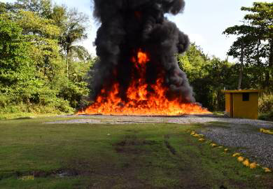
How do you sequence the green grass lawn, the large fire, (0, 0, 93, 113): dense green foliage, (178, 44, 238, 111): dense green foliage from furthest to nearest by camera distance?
1. (178, 44, 238, 111): dense green foliage
2. (0, 0, 93, 113): dense green foliage
3. the large fire
4. the green grass lawn

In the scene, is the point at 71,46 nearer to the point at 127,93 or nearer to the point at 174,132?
the point at 127,93

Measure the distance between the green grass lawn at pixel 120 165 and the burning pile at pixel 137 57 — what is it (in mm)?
15036

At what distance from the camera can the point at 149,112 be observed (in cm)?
2197

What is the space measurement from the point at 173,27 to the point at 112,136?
18.1 meters

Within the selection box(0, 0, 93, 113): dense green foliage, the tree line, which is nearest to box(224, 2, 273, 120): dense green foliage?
the tree line

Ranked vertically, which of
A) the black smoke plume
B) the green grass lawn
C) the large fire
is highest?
the black smoke plume

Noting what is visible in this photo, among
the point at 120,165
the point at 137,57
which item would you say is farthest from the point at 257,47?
the point at 120,165

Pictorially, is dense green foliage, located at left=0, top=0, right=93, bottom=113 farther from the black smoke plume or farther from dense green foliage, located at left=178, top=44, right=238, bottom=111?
dense green foliage, located at left=178, top=44, right=238, bottom=111

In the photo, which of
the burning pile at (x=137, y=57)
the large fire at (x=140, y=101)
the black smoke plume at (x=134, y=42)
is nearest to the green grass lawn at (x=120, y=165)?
the large fire at (x=140, y=101)

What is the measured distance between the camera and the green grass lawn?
498cm

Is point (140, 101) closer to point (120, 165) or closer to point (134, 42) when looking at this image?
point (134, 42)

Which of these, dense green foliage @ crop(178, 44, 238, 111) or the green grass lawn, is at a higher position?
dense green foliage @ crop(178, 44, 238, 111)

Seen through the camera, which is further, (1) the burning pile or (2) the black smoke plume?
(2) the black smoke plume

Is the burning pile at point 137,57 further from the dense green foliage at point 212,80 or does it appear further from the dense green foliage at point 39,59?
the dense green foliage at point 212,80
